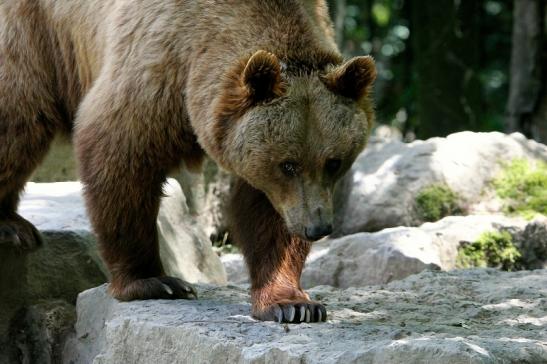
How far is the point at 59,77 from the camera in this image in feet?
24.9

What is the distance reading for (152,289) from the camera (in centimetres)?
657

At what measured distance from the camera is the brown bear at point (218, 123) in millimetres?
5785

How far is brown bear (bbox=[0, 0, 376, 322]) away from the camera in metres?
5.79

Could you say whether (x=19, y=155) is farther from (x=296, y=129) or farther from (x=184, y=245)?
(x=296, y=129)

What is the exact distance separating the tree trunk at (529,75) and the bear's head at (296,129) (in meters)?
7.50

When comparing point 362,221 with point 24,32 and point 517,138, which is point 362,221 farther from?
point 24,32

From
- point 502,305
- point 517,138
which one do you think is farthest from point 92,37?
point 517,138

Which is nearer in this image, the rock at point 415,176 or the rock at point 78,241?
the rock at point 78,241

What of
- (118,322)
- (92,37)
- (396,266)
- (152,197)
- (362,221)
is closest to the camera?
(118,322)

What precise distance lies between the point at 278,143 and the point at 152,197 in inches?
44.3

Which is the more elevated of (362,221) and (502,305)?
(502,305)

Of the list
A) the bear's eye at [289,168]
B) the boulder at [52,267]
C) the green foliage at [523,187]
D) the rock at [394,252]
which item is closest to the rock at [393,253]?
the rock at [394,252]

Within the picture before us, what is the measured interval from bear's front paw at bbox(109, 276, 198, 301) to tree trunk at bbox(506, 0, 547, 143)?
7439 mm

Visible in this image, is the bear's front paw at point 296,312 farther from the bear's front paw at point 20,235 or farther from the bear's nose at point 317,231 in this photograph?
the bear's front paw at point 20,235
